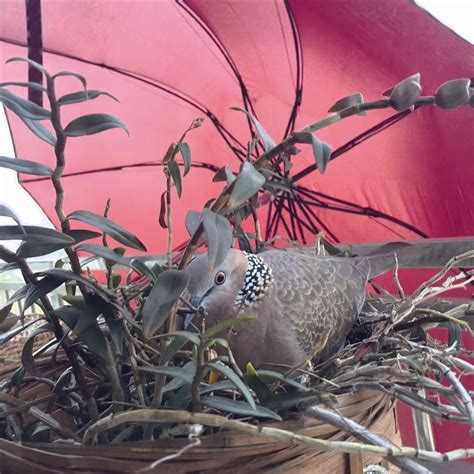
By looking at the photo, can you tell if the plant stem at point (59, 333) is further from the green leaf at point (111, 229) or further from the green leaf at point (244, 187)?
the green leaf at point (244, 187)

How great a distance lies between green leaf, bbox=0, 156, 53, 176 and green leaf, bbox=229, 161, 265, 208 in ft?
0.35

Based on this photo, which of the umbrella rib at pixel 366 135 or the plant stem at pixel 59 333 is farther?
the umbrella rib at pixel 366 135

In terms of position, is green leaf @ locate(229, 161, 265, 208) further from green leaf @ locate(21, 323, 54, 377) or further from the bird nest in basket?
green leaf @ locate(21, 323, 54, 377)

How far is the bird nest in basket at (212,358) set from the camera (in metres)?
0.26

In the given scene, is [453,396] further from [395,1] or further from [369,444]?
[395,1]

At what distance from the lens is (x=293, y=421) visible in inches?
11.3

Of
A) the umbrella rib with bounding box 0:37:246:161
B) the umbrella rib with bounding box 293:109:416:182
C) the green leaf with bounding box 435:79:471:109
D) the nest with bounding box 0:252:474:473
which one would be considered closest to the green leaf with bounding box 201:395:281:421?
the nest with bounding box 0:252:474:473

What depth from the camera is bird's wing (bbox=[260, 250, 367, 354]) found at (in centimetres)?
41

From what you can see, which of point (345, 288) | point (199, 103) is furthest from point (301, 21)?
point (345, 288)

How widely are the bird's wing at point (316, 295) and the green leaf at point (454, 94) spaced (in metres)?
0.19

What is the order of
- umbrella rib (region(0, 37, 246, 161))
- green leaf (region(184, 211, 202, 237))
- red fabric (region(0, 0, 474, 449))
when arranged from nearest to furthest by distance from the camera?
green leaf (region(184, 211, 202, 237)) < red fabric (region(0, 0, 474, 449)) < umbrella rib (region(0, 37, 246, 161))

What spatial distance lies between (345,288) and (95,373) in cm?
24

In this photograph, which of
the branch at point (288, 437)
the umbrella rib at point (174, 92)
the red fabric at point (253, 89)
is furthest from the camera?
the umbrella rib at point (174, 92)

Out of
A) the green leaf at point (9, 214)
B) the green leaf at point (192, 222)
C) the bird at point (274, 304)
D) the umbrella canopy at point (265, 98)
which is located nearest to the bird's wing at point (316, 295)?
the bird at point (274, 304)
